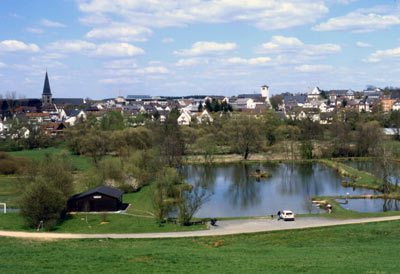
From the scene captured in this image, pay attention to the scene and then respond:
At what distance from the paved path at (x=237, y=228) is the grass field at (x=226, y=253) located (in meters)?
0.83

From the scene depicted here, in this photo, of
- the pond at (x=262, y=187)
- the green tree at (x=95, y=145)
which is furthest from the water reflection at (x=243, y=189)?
the green tree at (x=95, y=145)

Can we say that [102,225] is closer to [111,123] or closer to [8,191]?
[8,191]

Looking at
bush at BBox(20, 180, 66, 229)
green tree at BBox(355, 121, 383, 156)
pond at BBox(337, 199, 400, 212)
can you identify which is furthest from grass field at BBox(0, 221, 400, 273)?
green tree at BBox(355, 121, 383, 156)

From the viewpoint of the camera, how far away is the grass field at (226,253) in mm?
14633

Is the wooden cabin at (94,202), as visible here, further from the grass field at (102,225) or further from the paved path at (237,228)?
Result: the paved path at (237,228)

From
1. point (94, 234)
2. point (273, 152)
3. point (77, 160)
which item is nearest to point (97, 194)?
point (94, 234)

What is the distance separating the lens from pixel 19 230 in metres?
22.8

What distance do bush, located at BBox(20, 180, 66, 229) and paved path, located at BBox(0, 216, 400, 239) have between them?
1.48 metres

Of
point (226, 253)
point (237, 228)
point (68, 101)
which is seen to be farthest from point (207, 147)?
point (68, 101)

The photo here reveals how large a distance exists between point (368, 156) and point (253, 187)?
21725mm

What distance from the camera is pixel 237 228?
2280 centimetres

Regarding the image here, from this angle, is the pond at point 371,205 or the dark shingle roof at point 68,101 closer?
the pond at point 371,205

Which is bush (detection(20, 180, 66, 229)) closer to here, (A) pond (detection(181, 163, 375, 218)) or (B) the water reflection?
(A) pond (detection(181, 163, 375, 218))

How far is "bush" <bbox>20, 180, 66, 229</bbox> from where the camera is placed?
918 inches
